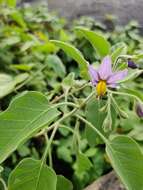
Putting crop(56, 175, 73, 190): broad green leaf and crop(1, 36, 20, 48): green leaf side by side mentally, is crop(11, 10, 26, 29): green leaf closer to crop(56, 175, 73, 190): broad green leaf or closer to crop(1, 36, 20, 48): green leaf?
crop(1, 36, 20, 48): green leaf

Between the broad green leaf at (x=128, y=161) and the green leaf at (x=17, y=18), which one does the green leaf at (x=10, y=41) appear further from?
the broad green leaf at (x=128, y=161)

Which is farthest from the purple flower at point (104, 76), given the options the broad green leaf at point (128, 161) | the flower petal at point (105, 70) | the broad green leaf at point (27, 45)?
the broad green leaf at point (27, 45)

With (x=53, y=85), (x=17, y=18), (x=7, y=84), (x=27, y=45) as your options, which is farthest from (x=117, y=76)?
(x=17, y=18)

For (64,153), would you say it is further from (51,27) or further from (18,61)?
(51,27)

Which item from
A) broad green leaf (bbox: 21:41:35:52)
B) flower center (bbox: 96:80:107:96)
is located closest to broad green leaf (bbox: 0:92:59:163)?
flower center (bbox: 96:80:107:96)

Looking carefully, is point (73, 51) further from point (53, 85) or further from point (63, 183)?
point (53, 85)
